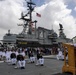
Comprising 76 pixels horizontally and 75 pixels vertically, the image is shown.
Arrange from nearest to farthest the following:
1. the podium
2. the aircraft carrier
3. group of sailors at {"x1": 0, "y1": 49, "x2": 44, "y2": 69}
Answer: the podium
group of sailors at {"x1": 0, "y1": 49, "x2": 44, "y2": 69}
the aircraft carrier

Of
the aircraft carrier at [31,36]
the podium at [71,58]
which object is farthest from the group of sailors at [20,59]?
the aircraft carrier at [31,36]

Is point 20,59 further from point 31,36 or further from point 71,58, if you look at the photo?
point 31,36

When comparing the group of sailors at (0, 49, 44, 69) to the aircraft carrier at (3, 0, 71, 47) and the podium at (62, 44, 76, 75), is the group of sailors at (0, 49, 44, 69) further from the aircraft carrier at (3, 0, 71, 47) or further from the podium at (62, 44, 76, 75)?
the aircraft carrier at (3, 0, 71, 47)

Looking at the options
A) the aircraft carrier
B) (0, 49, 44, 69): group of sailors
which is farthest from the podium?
the aircraft carrier

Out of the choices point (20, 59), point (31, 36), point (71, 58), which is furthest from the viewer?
point (31, 36)

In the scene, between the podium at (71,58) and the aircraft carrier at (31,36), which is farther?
the aircraft carrier at (31,36)

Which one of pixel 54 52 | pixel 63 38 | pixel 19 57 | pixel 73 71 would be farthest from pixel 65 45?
pixel 63 38

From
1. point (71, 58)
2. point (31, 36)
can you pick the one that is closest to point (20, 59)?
point (71, 58)

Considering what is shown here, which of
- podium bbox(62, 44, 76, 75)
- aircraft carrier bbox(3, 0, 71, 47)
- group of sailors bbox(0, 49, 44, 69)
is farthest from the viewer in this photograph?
aircraft carrier bbox(3, 0, 71, 47)

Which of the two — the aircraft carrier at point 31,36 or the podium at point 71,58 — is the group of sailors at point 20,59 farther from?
the aircraft carrier at point 31,36

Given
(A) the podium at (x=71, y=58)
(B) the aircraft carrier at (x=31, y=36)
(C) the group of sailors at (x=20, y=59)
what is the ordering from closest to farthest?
(A) the podium at (x=71, y=58) < (C) the group of sailors at (x=20, y=59) < (B) the aircraft carrier at (x=31, y=36)

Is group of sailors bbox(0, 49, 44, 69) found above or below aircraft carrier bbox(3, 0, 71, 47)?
below

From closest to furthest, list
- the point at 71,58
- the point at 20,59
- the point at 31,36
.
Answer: the point at 71,58
the point at 20,59
the point at 31,36

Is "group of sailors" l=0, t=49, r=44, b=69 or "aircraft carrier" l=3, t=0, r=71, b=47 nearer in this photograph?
"group of sailors" l=0, t=49, r=44, b=69
